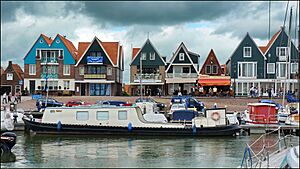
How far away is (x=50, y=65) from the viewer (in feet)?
259

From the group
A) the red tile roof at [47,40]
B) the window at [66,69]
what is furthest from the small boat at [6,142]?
the red tile roof at [47,40]

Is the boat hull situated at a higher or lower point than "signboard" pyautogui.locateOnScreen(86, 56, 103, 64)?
lower

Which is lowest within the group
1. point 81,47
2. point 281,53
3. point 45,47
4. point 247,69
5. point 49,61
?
point 247,69

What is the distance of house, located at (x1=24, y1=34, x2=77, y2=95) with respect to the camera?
7838cm

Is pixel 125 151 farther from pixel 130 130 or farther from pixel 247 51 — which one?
pixel 247 51

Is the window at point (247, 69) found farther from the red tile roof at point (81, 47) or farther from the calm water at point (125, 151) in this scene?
the calm water at point (125, 151)

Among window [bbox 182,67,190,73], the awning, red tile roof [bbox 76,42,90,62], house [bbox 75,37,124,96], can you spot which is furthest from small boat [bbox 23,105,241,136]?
red tile roof [bbox 76,42,90,62]

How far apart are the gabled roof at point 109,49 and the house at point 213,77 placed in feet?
44.0

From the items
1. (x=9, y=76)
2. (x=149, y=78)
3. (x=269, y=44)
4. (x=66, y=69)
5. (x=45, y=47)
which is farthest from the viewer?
(x=9, y=76)

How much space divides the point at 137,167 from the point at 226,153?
287 inches

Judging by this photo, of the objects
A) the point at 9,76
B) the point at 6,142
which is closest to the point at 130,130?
the point at 6,142

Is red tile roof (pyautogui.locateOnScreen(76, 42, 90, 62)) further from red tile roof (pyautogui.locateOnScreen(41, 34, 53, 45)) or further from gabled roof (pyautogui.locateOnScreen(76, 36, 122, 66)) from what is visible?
red tile roof (pyautogui.locateOnScreen(41, 34, 53, 45))

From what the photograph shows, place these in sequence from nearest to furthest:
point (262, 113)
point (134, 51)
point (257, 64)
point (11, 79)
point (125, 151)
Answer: point (125, 151), point (262, 113), point (257, 64), point (134, 51), point (11, 79)

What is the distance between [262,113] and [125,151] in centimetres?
1690
